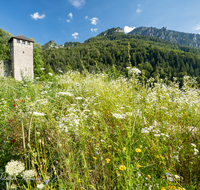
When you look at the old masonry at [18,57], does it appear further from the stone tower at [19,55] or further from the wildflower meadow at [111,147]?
the wildflower meadow at [111,147]

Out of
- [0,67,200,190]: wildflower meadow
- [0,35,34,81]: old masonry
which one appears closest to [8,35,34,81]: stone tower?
[0,35,34,81]: old masonry

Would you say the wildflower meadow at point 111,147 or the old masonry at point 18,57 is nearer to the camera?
the wildflower meadow at point 111,147

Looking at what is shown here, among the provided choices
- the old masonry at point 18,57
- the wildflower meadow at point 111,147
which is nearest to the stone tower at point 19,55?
the old masonry at point 18,57

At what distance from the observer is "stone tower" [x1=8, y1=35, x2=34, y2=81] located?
83.4 ft

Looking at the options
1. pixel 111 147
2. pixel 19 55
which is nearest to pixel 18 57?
pixel 19 55

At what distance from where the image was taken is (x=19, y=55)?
85.9ft

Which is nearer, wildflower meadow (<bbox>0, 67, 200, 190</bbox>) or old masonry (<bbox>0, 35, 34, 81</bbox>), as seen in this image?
wildflower meadow (<bbox>0, 67, 200, 190</bbox>)

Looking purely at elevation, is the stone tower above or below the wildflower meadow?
above

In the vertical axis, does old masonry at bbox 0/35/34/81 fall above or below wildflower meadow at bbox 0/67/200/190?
above

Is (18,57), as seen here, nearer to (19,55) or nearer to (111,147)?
(19,55)

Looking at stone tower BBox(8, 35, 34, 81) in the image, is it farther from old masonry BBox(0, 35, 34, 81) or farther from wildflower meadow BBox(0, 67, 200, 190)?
wildflower meadow BBox(0, 67, 200, 190)

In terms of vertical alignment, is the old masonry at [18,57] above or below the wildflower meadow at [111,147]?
above

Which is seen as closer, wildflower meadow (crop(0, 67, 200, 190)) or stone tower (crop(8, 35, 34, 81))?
wildflower meadow (crop(0, 67, 200, 190))

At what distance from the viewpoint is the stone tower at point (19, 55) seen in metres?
25.4
